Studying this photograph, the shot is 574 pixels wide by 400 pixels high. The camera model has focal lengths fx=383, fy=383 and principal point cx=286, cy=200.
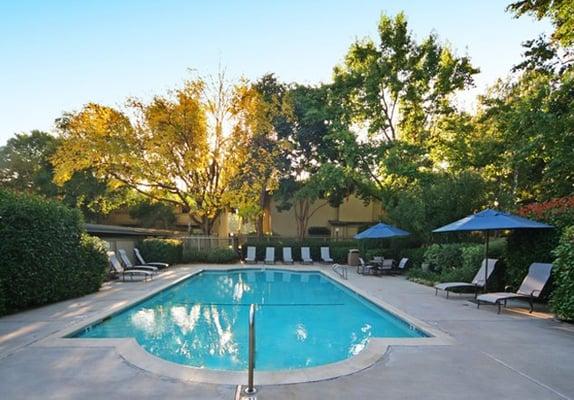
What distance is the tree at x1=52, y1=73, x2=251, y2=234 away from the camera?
1920 cm

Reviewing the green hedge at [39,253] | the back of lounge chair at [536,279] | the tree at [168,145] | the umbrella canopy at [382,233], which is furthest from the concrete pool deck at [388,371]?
the tree at [168,145]

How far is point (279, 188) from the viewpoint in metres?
26.3

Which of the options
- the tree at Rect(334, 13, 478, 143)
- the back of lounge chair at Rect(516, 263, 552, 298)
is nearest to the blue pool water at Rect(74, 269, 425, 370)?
the back of lounge chair at Rect(516, 263, 552, 298)

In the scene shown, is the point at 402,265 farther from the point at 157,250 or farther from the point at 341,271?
the point at 157,250

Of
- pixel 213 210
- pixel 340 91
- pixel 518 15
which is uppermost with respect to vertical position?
pixel 340 91

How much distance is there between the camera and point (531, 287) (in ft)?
28.0

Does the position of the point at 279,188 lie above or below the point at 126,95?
below

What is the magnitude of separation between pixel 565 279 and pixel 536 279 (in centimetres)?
158

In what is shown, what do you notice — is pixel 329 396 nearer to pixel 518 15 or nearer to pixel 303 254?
pixel 518 15

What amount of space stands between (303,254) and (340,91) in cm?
982

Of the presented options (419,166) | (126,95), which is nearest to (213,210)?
(126,95)

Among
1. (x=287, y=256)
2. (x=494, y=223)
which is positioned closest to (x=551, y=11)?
(x=494, y=223)

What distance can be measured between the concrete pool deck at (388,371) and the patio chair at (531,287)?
3.44 feet

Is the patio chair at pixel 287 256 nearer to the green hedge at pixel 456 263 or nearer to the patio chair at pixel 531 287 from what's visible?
the green hedge at pixel 456 263
